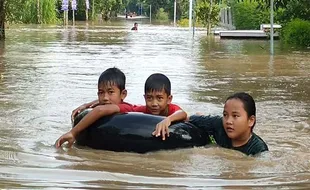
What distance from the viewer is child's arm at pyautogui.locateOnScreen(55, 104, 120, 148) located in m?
6.41

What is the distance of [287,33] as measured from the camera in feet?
95.3

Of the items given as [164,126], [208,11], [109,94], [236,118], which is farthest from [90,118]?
[208,11]

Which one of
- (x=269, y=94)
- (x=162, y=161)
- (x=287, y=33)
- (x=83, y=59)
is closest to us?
(x=162, y=161)

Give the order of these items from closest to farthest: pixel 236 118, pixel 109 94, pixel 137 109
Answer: pixel 236 118 < pixel 109 94 < pixel 137 109

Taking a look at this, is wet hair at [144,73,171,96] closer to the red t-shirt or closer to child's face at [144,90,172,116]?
child's face at [144,90,172,116]

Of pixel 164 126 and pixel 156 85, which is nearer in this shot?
pixel 164 126

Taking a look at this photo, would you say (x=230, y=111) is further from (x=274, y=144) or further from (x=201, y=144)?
(x=274, y=144)

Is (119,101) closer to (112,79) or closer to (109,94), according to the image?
(109,94)

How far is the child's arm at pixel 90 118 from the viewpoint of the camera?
252 inches

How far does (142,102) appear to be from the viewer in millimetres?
10133

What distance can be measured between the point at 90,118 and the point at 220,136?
126 cm

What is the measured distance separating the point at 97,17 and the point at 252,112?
2851 inches

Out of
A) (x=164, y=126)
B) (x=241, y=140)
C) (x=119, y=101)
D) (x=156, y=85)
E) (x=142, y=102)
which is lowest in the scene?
(x=142, y=102)

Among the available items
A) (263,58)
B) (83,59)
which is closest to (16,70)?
(83,59)
